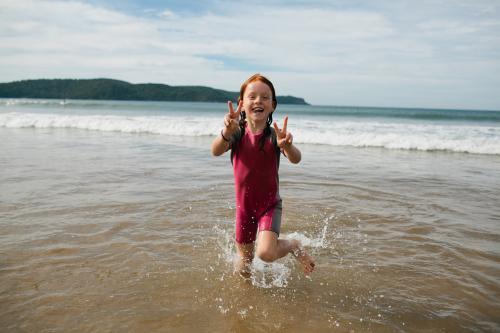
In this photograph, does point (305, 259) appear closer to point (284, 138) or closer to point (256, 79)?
point (284, 138)

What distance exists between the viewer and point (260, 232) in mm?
3656

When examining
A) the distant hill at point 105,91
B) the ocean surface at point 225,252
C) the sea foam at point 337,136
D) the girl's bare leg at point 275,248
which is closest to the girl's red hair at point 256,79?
the girl's bare leg at point 275,248

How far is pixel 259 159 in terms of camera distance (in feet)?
12.0

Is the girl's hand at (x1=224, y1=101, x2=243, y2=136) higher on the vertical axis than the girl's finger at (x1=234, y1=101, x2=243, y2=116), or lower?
lower

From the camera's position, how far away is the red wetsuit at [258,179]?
3666 millimetres

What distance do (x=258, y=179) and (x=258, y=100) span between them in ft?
2.46

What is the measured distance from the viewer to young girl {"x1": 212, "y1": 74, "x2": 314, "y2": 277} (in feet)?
11.8

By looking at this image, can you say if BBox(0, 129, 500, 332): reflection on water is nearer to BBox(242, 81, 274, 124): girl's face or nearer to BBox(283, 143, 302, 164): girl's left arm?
BBox(283, 143, 302, 164): girl's left arm

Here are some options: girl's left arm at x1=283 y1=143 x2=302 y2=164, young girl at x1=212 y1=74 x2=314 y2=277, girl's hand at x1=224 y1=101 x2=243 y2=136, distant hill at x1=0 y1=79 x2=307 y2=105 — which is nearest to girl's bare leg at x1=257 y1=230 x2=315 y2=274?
young girl at x1=212 y1=74 x2=314 y2=277

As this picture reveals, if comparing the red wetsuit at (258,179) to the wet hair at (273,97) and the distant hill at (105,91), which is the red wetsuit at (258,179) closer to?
the wet hair at (273,97)

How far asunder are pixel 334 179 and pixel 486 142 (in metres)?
10.0

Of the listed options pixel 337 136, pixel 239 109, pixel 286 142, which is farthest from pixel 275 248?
pixel 337 136

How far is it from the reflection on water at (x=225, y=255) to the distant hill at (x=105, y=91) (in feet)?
297

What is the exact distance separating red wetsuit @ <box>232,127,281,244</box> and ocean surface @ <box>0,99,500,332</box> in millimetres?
659
